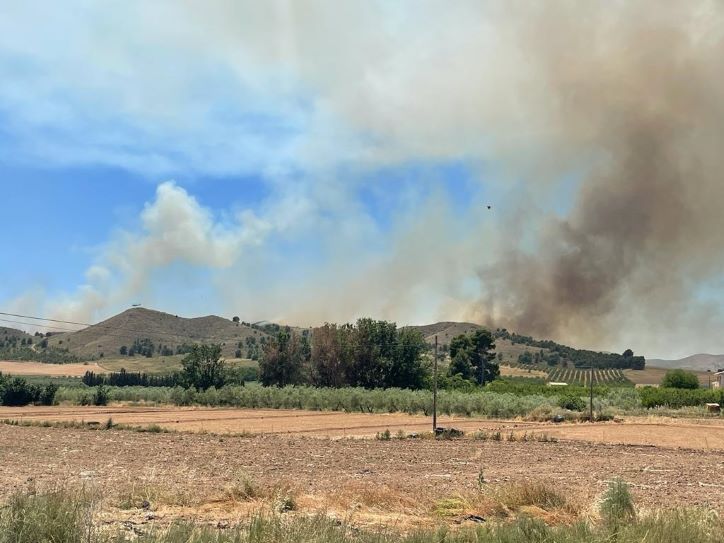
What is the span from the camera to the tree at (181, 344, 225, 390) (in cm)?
11438

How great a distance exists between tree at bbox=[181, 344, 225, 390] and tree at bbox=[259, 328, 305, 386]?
1049cm

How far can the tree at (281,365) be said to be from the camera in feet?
406

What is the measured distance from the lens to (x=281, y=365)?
406 feet

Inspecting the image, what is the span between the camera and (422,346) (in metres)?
122

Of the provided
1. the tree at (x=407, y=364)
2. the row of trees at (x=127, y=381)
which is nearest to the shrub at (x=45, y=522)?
the tree at (x=407, y=364)

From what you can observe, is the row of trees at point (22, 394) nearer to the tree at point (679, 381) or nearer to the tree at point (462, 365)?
the tree at point (462, 365)

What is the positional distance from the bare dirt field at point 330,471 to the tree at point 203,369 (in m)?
69.9

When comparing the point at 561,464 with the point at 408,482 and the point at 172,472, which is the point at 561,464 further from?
the point at 172,472

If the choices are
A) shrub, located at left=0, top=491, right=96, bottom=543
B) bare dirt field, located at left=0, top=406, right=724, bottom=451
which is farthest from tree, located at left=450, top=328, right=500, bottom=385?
shrub, located at left=0, top=491, right=96, bottom=543

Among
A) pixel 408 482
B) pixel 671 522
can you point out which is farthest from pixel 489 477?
pixel 671 522

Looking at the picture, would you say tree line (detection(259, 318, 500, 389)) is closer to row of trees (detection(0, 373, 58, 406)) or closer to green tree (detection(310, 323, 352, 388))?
green tree (detection(310, 323, 352, 388))

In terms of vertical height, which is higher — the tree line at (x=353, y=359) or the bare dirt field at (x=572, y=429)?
the tree line at (x=353, y=359)

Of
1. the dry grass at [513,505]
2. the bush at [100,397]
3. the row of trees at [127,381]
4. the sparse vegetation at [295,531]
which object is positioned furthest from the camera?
the row of trees at [127,381]

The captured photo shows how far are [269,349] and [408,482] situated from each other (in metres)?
106
